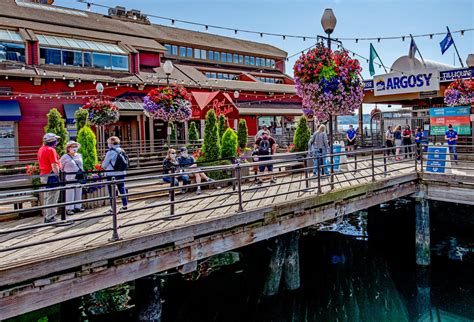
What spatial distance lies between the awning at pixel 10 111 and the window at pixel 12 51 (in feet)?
7.82

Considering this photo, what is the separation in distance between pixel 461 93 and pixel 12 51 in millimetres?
20032

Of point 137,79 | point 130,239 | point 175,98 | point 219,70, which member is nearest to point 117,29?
point 137,79

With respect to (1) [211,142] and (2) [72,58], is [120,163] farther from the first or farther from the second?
(2) [72,58]

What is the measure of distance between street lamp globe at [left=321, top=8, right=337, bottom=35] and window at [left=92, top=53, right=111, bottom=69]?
15867 mm

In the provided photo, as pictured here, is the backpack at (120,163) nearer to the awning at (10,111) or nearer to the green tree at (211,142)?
the green tree at (211,142)

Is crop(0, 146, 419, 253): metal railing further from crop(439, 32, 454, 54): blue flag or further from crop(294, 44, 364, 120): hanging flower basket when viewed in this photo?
crop(439, 32, 454, 54): blue flag

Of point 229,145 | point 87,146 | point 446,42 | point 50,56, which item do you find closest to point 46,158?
point 87,146

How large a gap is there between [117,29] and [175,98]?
56.6ft

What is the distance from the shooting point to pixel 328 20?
9109 mm

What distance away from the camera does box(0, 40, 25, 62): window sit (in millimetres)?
18378

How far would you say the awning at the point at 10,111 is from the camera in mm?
17109

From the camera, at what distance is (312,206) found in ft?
27.0

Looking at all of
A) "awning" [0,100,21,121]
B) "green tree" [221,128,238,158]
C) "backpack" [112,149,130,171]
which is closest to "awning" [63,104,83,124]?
"awning" [0,100,21,121]

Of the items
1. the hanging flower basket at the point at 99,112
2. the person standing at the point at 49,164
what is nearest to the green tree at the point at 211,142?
the person standing at the point at 49,164
